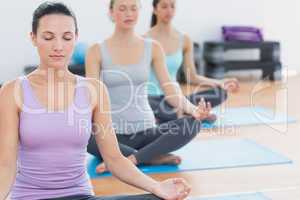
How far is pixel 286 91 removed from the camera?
17.0 ft

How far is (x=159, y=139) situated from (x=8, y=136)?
1.23 metres

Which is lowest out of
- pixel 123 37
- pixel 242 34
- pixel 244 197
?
pixel 244 197

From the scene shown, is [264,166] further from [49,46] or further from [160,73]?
[49,46]

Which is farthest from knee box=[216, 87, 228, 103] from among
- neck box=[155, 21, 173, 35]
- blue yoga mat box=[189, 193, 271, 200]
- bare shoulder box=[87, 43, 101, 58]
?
blue yoga mat box=[189, 193, 271, 200]

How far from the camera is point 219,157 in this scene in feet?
9.30

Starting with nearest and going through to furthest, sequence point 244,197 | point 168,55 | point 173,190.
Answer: point 173,190
point 244,197
point 168,55

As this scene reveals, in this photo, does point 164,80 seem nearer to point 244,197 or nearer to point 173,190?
point 244,197

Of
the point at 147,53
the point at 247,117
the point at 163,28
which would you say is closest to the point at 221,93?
the point at 247,117

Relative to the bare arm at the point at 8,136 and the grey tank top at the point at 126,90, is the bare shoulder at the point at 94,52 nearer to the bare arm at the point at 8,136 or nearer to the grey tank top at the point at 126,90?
the grey tank top at the point at 126,90

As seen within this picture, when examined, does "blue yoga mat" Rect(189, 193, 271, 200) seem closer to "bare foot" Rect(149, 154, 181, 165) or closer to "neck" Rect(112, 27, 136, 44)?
"bare foot" Rect(149, 154, 181, 165)

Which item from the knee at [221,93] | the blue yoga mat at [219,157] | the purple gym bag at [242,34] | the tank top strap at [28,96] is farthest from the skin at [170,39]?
the purple gym bag at [242,34]

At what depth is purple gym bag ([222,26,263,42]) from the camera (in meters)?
5.82

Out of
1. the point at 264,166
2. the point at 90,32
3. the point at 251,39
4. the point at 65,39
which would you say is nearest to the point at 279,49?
the point at 251,39

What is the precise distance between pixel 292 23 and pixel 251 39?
2.43ft
